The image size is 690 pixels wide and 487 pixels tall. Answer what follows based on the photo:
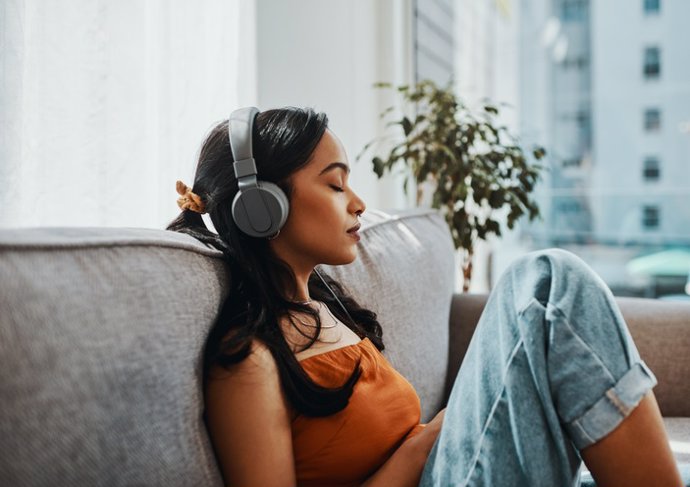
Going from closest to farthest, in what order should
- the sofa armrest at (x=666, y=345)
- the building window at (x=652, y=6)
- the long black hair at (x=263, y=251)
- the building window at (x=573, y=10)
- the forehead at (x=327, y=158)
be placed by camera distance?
the long black hair at (x=263, y=251) < the forehead at (x=327, y=158) < the sofa armrest at (x=666, y=345) < the building window at (x=652, y=6) < the building window at (x=573, y=10)

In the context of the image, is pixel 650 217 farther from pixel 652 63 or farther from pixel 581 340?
pixel 581 340

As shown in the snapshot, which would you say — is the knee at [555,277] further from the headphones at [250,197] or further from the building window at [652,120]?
the building window at [652,120]

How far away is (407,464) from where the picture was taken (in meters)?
1.00

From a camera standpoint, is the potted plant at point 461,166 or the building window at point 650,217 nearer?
the potted plant at point 461,166

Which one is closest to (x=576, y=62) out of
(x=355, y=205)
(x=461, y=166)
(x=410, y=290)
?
(x=461, y=166)

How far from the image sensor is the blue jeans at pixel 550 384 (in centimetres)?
80

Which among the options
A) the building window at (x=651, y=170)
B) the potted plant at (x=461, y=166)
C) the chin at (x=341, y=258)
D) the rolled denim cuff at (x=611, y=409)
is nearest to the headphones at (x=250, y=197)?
the chin at (x=341, y=258)

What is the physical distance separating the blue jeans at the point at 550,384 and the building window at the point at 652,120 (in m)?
2.21

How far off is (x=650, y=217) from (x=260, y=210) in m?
2.33

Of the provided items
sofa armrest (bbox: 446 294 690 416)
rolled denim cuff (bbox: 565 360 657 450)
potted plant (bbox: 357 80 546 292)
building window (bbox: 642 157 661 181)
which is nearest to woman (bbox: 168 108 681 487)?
rolled denim cuff (bbox: 565 360 657 450)

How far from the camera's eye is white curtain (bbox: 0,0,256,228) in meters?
1.08

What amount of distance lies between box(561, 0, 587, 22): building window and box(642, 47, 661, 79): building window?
0.30 m

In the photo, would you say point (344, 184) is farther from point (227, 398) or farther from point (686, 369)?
point (686, 369)

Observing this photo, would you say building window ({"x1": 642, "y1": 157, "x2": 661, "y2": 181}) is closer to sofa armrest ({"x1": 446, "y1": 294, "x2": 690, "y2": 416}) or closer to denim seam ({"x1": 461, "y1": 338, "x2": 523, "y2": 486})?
sofa armrest ({"x1": 446, "y1": 294, "x2": 690, "y2": 416})
